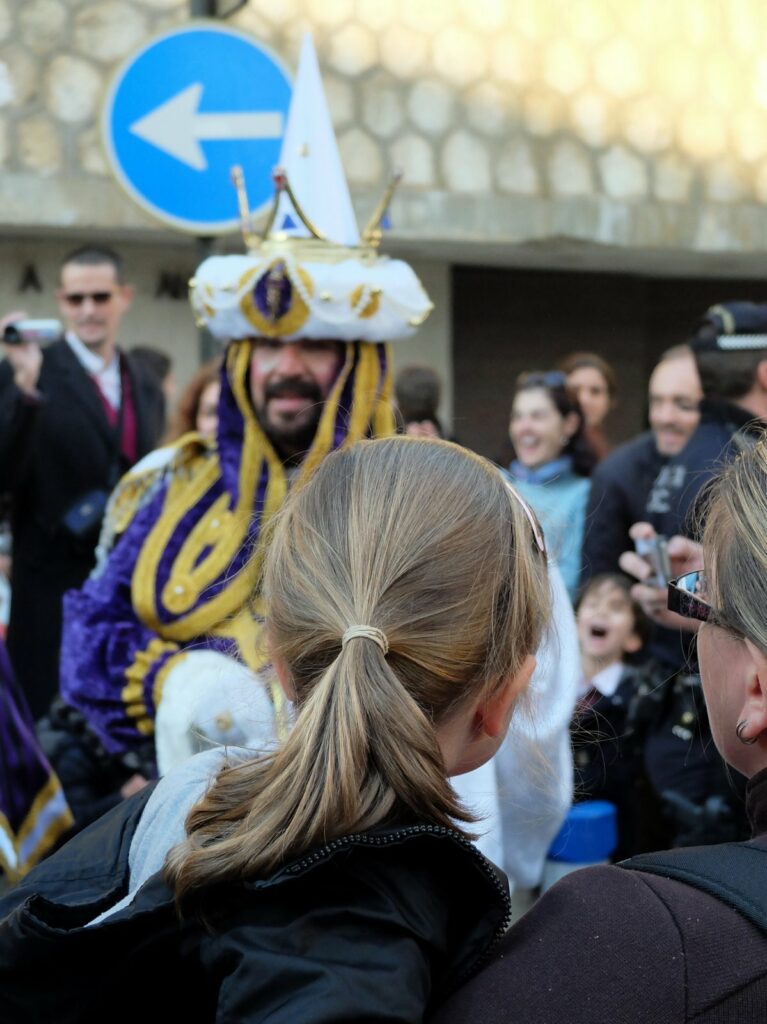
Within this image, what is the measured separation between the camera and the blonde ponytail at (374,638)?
1326mm

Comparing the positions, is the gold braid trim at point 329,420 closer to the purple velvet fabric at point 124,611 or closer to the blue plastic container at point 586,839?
the purple velvet fabric at point 124,611

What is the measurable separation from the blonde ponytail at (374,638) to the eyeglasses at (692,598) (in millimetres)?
138

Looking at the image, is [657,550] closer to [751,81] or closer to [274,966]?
[274,966]

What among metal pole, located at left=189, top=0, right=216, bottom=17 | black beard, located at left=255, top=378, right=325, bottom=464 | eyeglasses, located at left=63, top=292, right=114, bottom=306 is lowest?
black beard, located at left=255, top=378, right=325, bottom=464

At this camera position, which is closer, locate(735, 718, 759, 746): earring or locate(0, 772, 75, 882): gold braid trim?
locate(735, 718, 759, 746): earring

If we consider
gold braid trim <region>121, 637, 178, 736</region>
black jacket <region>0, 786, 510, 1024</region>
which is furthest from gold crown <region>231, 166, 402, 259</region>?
black jacket <region>0, 786, 510, 1024</region>

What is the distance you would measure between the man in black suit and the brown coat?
370 cm

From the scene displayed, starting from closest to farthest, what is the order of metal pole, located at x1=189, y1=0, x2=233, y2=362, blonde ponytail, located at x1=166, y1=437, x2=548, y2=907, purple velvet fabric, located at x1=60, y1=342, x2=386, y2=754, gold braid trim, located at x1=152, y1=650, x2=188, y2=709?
blonde ponytail, located at x1=166, y1=437, x2=548, y2=907
gold braid trim, located at x1=152, y1=650, x2=188, y2=709
purple velvet fabric, located at x1=60, y1=342, x2=386, y2=754
metal pole, located at x1=189, y1=0, x2=233, y2=362

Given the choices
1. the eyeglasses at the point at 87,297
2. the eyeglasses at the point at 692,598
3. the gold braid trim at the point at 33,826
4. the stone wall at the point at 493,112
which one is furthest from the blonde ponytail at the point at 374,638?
the stone wall at the point at 493,112

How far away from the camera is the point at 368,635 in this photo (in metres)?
1.37

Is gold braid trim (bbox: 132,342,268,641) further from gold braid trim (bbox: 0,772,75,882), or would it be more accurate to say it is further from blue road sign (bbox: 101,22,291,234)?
blue road sign (bbox: 101,22,291,234)

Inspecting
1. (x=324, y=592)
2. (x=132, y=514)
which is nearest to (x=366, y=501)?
(x=324, y=592)

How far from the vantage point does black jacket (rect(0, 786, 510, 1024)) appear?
1.24 meters

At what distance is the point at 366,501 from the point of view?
1.45m
